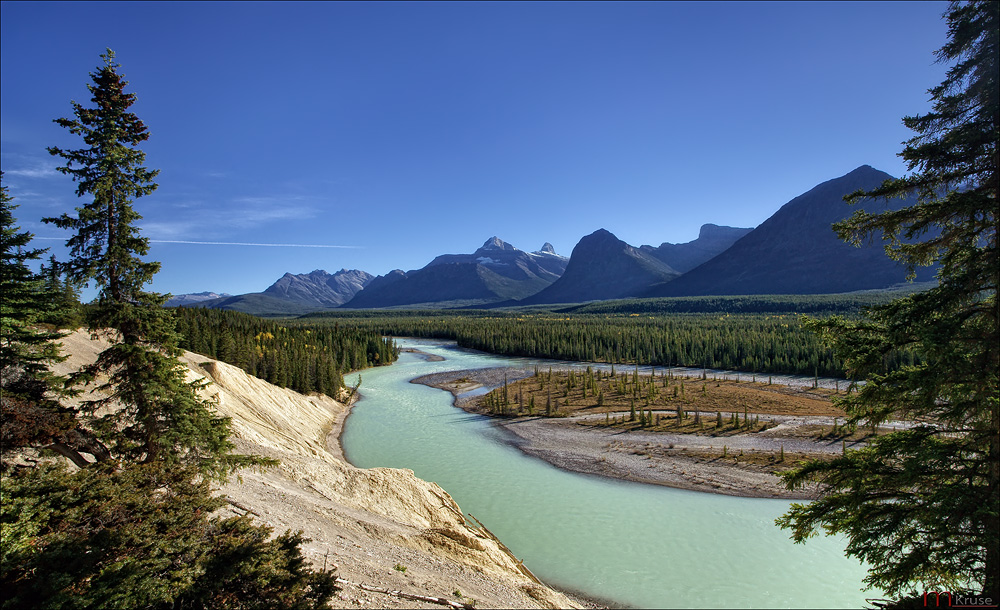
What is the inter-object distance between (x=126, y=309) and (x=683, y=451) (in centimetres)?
2905

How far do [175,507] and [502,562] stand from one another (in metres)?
10.3

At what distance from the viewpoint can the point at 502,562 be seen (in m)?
15.6

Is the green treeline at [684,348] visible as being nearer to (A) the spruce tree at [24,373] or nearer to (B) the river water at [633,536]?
(B) the river water at [633,536]

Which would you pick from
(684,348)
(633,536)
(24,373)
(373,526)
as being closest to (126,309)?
(24,373)

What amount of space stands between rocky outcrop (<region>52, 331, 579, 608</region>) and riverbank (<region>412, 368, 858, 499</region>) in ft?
37.7

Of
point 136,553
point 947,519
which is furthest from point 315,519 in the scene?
point 947,519

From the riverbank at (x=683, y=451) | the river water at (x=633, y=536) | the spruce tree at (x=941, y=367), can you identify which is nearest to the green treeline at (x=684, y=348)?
the riverbank at (x=683, y=451)

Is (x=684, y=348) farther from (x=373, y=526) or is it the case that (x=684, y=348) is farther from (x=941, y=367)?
(x=941, y=367)

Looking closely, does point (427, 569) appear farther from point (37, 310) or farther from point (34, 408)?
point (37, 310)

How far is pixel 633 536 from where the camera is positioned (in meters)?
18.6

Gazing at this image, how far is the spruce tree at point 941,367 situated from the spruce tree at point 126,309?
13247 millimetres

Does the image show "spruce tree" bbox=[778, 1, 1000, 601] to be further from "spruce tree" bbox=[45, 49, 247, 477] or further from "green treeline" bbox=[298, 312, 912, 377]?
"green treeline" bbox=[298, 312, 912, 377]

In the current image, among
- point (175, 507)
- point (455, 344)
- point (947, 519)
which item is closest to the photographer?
point (947, 519)

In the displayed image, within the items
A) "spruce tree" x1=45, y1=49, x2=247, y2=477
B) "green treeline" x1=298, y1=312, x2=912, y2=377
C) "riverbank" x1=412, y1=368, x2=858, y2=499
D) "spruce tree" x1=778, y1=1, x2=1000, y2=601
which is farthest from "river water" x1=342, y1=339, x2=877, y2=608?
"green treeline" x1=298, y1=312, x2=912, y2=377
